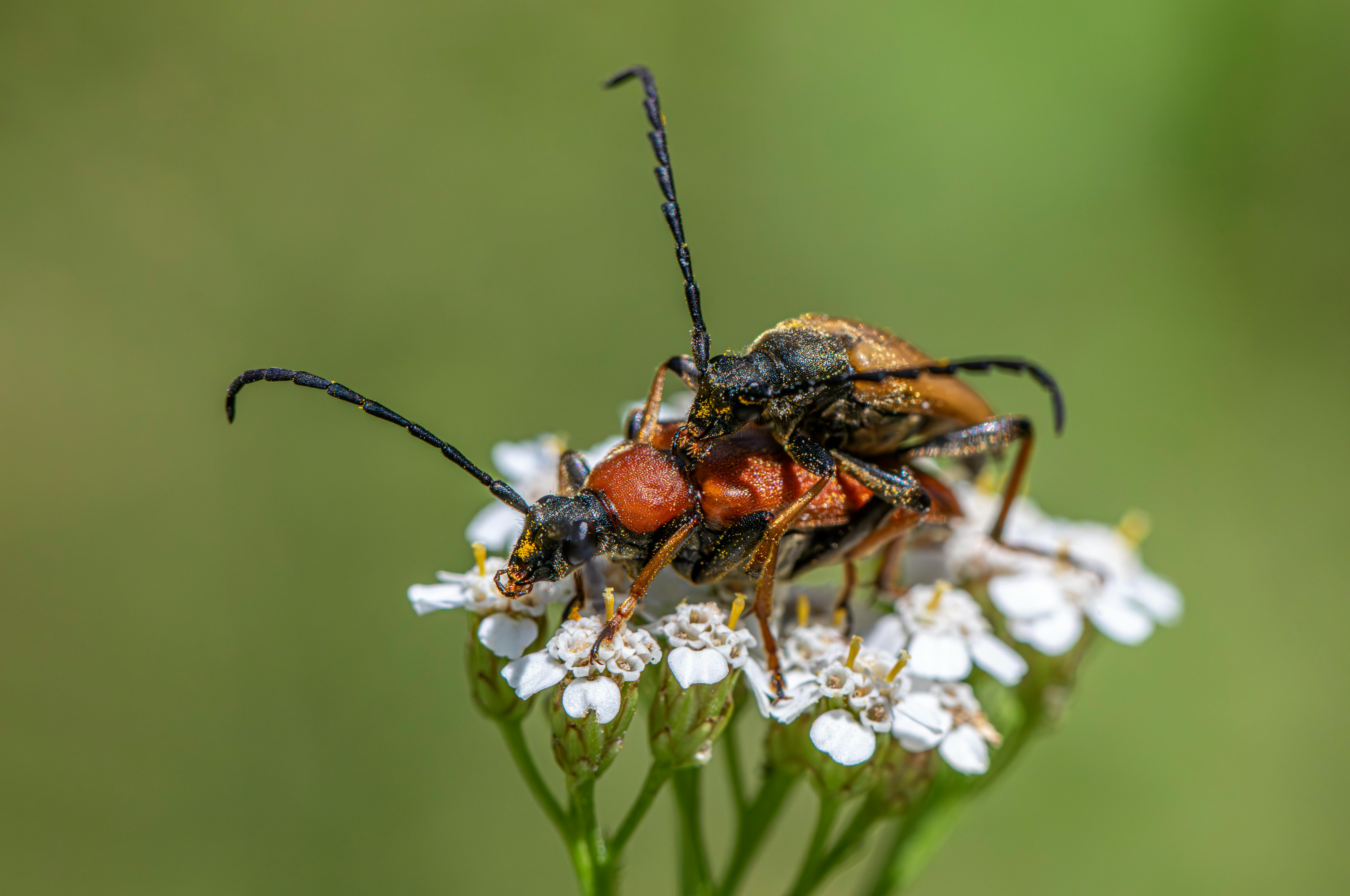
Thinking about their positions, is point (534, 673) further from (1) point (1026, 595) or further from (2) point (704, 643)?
(1) point (1026, 595)

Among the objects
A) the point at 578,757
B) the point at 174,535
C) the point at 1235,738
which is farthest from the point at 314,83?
the point at 1235,738

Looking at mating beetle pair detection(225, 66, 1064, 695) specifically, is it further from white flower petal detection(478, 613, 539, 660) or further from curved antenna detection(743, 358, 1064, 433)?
white flower petal detection(478, 613, 539, 660)

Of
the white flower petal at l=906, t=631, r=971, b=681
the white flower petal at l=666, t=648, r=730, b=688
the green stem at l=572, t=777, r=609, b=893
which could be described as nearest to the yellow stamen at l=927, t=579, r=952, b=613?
the white flower petal at l=906, t=631, r=971, b=681

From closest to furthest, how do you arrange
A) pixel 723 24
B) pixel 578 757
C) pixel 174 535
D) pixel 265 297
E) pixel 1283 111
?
pixel 578 757, pixel 174 535, pixel 265 297, pixel 1283 111, pixel 723 24

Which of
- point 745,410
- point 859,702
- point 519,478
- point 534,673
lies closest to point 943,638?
point 859,702

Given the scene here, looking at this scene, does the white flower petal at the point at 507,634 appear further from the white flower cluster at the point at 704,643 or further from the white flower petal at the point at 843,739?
the white flower petal at the point at 843,739

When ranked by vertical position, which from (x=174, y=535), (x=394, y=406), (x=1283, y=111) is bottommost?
(x=174, y=535)

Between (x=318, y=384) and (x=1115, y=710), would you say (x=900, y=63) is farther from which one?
(x=318, y=384)
